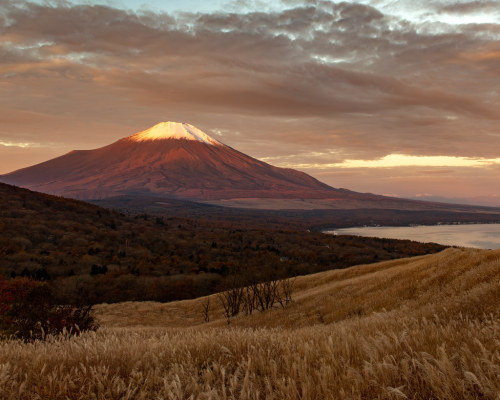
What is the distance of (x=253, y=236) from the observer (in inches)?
4877

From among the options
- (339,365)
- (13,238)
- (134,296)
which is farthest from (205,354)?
(13,238)

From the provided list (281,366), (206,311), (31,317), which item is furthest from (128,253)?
(281,366)

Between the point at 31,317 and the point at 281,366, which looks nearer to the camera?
the point at 281,366

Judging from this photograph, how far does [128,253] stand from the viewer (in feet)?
268

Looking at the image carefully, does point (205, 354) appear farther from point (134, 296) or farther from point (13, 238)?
point (13, 238)

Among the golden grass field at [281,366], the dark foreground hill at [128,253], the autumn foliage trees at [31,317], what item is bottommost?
the dark foreground hill at [128,253]

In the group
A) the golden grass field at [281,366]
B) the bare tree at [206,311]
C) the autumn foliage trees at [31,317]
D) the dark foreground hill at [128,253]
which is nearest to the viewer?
the golden grass field at [281,366]

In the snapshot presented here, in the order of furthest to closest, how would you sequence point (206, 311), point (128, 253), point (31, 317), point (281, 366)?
point (128, 253) → point (206, 311) → point (31, 317) → point (281, 366)

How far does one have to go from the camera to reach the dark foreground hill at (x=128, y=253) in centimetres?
6016

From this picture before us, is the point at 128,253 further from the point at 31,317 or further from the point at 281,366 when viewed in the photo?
the point at 281,366

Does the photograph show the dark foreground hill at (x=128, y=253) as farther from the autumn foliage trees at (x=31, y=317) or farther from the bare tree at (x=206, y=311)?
the autumn foliage trees at (x=31, y=317)

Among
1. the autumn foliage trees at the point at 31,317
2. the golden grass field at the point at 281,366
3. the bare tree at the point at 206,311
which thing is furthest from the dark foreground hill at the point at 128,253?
the golden grass field at the point at 281,366

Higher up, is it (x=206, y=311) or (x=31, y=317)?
(x=31, y=317)

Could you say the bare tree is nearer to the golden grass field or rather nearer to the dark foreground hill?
the dark foreground hill
